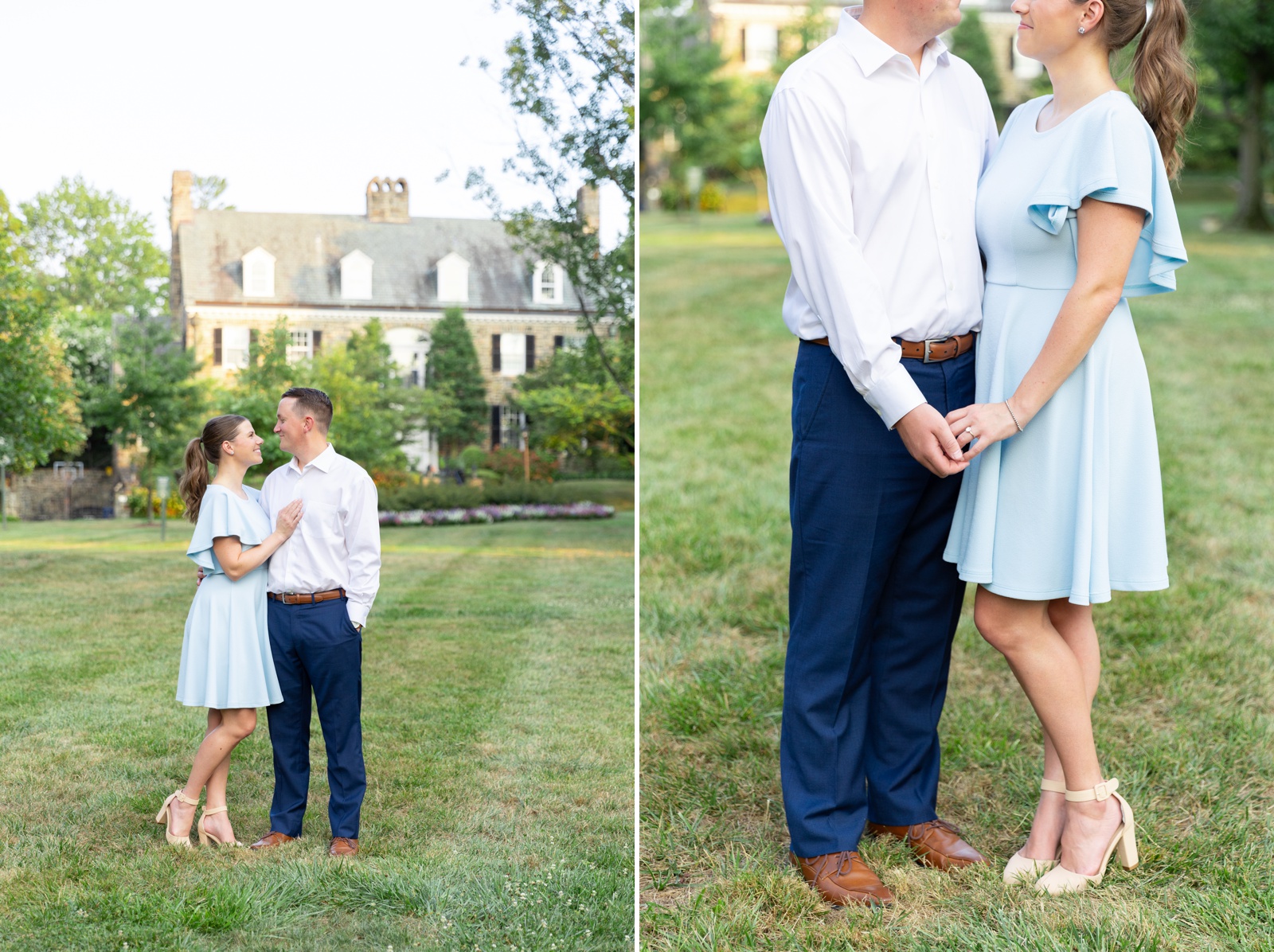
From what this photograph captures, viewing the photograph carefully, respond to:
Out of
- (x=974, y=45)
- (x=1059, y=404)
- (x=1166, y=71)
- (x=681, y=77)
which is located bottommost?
(x=1059, y=404)

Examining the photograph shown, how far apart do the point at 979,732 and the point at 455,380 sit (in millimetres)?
2086

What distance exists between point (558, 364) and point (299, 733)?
1374 mm

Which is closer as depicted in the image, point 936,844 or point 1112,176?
point 1112,176

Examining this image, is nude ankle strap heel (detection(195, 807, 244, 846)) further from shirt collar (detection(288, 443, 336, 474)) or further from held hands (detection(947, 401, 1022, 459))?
held hands (detection(947, 401, 1022, 459))

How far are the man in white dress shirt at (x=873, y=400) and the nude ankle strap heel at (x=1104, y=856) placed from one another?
239 mm

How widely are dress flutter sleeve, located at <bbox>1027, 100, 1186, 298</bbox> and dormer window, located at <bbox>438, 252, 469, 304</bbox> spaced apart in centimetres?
166

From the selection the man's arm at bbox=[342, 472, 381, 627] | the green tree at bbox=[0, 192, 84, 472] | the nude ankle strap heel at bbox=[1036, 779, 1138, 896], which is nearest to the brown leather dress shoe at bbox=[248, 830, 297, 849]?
the man's arm at bbox=[342, 472, 381, 627]

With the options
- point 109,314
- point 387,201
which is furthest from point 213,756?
point 387,201

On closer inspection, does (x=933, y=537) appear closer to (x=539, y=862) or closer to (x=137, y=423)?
(x=539, y=862)

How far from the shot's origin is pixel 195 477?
2.97 m

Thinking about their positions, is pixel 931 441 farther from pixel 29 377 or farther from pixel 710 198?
pixel 710 198

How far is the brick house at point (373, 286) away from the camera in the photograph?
3238 mm

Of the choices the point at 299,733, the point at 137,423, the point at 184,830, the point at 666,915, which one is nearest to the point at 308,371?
the point at 137,423

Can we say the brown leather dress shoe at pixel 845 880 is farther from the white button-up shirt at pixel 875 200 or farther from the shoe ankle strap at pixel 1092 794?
the white button-up shirt at pixel 875 200
